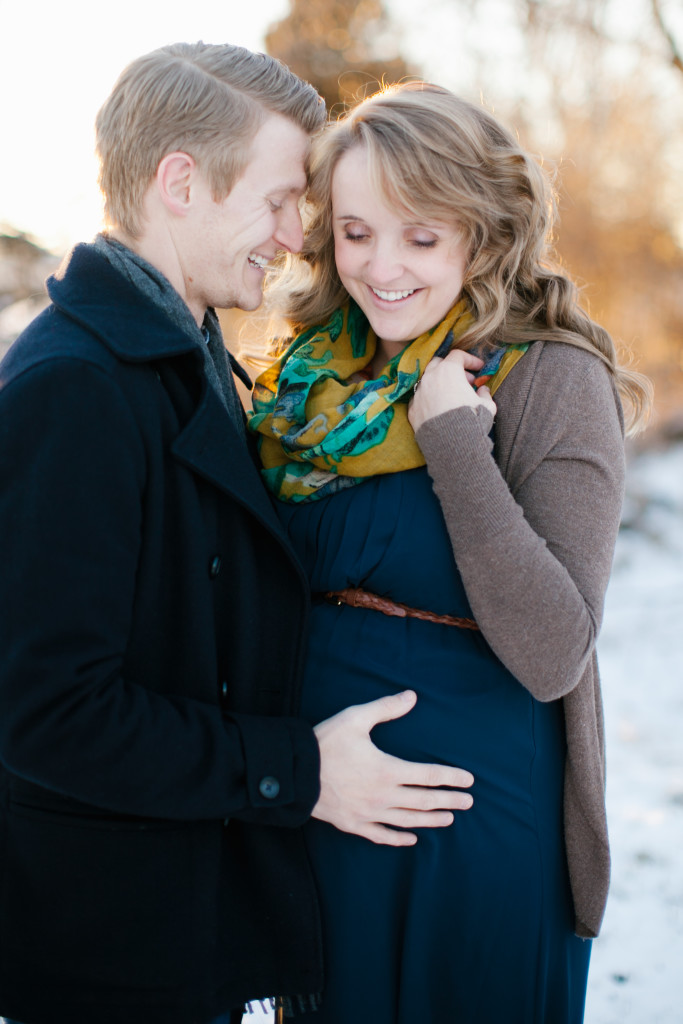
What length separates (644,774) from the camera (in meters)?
3.86

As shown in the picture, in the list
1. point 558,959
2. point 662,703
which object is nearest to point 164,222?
point 558,959

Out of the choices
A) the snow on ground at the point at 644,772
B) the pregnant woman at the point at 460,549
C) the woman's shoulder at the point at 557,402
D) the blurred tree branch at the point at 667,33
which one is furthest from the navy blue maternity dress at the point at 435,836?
the blurred tree branch at the point at 667,33

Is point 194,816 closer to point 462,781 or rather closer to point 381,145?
point 462,781

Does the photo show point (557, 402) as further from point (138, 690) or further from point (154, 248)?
point (138, 690)

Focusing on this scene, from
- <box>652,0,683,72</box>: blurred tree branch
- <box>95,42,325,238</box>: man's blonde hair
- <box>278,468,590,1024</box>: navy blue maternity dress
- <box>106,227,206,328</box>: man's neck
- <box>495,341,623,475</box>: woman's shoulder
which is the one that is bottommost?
<box>278,468,590,1024</box>: navy blue maternity dress

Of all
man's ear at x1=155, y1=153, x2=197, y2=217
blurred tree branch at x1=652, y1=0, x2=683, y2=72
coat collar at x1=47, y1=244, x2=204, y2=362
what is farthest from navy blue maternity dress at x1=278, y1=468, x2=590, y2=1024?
blurred tree branch at x1=652, y1=0, x2=683, y2=72

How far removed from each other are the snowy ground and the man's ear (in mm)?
1617

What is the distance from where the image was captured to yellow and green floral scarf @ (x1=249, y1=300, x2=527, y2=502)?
174 centimetres

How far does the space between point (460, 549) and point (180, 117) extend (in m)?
0.95

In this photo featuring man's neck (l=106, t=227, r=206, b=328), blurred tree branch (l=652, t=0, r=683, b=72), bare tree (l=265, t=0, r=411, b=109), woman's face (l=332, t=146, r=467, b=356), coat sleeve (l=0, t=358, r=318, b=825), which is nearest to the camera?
coat sleeve (l=0, t=358, r=318, b=825)

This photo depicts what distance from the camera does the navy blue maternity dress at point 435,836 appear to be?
1.61m

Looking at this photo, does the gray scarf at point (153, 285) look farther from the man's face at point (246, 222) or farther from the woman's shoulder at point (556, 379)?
the woman's shoulder at point (556, 379)

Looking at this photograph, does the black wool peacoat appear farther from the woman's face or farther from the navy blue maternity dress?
the woman's face

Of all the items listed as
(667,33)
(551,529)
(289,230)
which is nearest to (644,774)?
(551,529)
